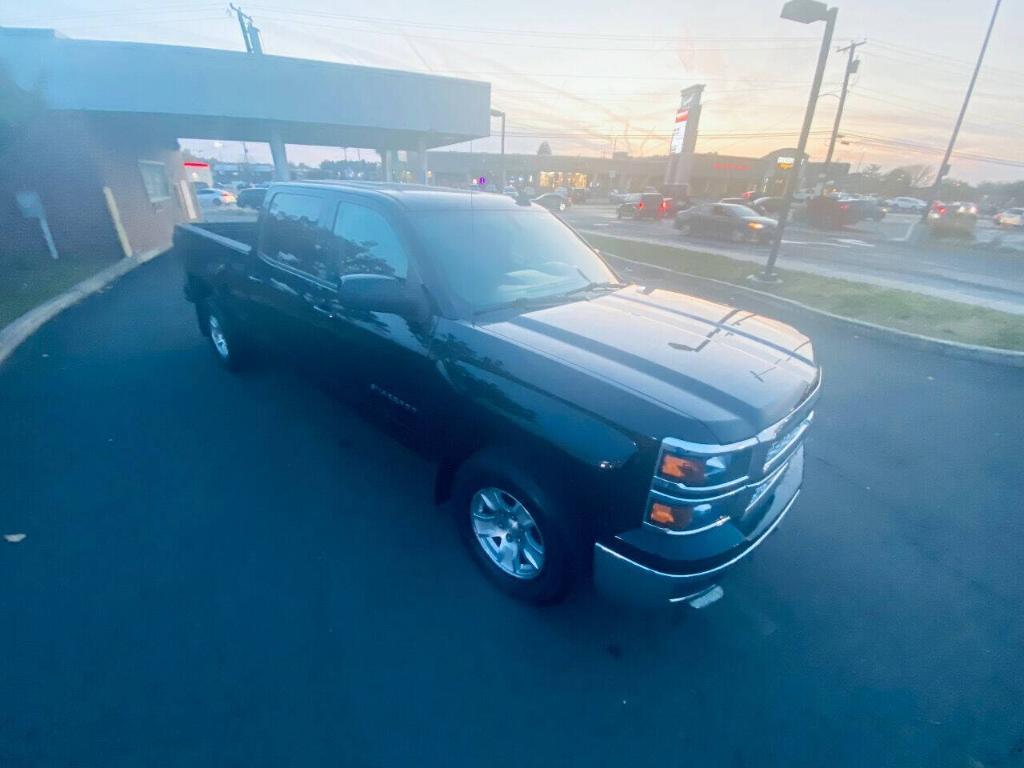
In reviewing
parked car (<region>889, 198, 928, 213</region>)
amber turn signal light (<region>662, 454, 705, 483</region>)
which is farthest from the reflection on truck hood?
parked car (<region>889, 198, 928, 213</region>)

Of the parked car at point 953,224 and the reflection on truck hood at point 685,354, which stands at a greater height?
the reflection on truck hood at point 685,354

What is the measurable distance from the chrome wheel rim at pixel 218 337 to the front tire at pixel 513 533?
3.91 metres

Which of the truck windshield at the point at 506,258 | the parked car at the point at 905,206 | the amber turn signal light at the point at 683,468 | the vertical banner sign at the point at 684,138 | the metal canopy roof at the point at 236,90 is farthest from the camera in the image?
the parked car at the point at 905,206

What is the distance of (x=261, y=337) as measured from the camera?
4406 millimetres

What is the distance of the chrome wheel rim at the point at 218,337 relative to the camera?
17.0 feet

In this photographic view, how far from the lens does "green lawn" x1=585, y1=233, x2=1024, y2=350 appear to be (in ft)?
22.2

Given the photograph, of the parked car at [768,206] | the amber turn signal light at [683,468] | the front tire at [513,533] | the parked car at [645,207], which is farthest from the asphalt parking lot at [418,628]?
the parked car at [768,206]

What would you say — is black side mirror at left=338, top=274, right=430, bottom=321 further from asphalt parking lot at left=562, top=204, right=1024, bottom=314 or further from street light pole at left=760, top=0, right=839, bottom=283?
asphalt parking lot at left=562, top=204, right=1024, bottom=314

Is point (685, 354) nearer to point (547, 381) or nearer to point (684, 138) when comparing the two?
point (547, 381)

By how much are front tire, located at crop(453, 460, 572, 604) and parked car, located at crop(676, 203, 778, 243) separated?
19290 millimetres

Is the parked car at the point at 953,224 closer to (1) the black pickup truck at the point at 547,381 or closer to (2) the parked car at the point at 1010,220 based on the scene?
(2) the parked car at the point at 1010,220

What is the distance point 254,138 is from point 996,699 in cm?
2819

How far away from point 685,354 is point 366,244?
84.5 inches

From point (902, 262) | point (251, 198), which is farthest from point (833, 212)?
point (251, 198)
